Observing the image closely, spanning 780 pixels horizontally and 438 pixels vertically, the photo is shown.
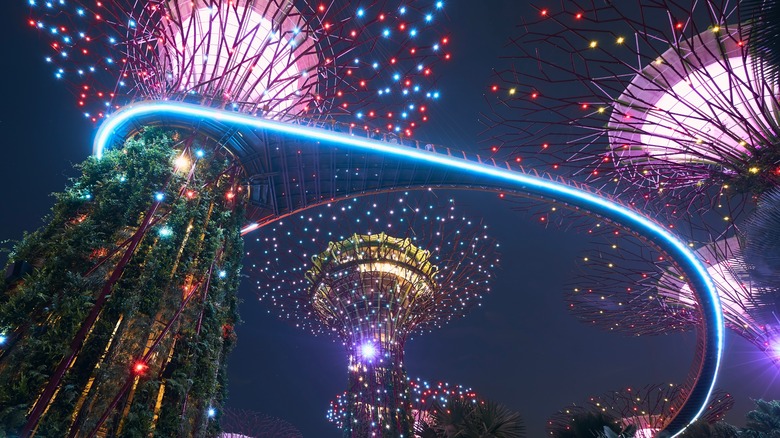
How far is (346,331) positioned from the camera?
15.5 meters

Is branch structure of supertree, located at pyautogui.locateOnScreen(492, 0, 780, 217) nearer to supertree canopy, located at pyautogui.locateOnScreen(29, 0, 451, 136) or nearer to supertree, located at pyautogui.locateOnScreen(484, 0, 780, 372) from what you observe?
supertree, located at pyautogui.locateOnScreen(484, 0, 780, 372)

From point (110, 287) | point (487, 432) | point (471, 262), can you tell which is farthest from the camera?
point (471, 262)

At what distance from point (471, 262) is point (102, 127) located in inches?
510

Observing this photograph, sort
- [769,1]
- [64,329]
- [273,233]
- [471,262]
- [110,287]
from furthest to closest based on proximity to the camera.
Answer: [471,262] < [273,233] < [110,287] < [64,329] < [769,1]

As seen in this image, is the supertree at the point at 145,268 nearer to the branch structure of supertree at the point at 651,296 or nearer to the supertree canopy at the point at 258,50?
the supertree canopy at the point at 258,50

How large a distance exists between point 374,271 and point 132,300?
426 inches

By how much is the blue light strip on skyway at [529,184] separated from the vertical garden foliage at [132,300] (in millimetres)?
558

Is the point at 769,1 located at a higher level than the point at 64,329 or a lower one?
higher

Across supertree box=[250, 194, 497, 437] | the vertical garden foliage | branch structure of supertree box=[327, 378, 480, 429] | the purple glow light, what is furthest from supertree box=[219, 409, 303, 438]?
the vertical garden foliage

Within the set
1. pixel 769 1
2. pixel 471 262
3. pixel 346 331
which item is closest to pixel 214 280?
pixel 769 1

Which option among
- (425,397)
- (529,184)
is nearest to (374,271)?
(529,184)

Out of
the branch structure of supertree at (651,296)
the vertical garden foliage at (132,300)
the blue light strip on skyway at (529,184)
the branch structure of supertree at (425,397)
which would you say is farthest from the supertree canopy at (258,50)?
the branch structure of supertree at (425,397)

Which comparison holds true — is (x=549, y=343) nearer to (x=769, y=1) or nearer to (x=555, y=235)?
(x=555, y=235)

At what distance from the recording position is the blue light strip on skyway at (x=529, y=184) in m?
7.20
